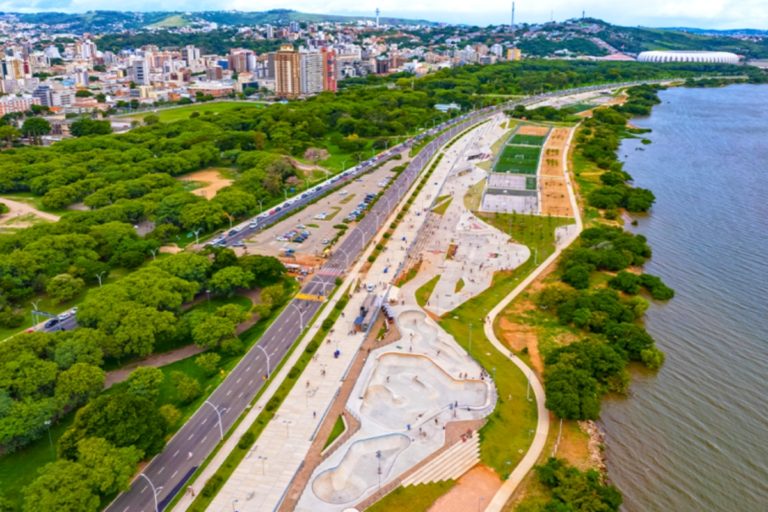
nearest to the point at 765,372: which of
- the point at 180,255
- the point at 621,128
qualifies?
the point at 180,255

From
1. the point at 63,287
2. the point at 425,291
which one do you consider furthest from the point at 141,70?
the point at 425,291

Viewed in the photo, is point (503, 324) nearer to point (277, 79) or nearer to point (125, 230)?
point (125, 230)

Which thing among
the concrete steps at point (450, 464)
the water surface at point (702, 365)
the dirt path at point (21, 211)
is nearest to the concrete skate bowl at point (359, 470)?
the concrete steps at point (450, 464)

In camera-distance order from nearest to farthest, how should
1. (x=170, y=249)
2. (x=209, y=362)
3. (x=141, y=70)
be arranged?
(x=209, y=362)
(x=170, y=249)
(x=141, y=70)

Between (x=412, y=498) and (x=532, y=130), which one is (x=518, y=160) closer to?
(x=532, y=130)

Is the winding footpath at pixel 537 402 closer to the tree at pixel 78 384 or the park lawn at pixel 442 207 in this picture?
the park lawn at pixel 442 207

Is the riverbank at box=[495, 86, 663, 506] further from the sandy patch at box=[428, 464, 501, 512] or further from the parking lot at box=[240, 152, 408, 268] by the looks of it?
the parking lot at box=[240, 152, 408, 268]
